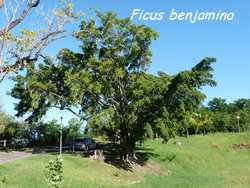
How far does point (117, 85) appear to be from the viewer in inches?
1836

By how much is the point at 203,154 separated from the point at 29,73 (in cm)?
2449

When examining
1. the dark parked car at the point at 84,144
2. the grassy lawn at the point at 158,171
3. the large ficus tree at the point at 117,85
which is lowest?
the grassy lawn at the point at 158,171

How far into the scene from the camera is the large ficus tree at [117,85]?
4453 centimetres

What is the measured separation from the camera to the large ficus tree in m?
44.5

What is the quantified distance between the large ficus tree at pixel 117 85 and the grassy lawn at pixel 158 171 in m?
3.92

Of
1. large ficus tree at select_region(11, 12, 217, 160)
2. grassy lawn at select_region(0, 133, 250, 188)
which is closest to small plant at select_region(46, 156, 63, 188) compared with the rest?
grassy lawn at select_region(0, 133, 250, 188)

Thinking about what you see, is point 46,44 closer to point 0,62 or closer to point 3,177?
point 0,62

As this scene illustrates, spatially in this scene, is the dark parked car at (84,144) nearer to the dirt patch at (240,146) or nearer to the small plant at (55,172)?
the dirt patch at (240,146)

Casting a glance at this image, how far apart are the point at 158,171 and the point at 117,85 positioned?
352 inches

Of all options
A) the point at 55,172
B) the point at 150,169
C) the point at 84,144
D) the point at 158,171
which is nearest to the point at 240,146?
the point at 84,144

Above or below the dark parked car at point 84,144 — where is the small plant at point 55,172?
below

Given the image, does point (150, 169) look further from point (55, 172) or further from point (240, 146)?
point (55, 172)

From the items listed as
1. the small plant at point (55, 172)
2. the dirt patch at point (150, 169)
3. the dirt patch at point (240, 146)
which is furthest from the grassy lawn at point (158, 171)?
the small plant at point (55, 172)

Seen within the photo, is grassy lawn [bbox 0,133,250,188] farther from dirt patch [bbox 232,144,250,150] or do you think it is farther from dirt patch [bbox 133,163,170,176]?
dirt patch [bbox 232,144,250,150]
